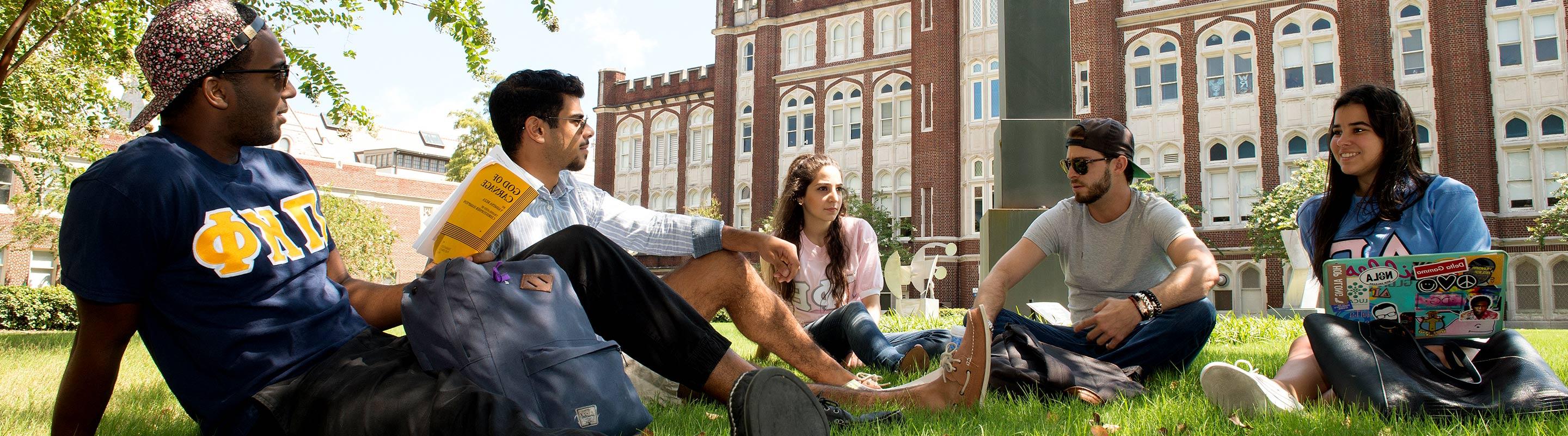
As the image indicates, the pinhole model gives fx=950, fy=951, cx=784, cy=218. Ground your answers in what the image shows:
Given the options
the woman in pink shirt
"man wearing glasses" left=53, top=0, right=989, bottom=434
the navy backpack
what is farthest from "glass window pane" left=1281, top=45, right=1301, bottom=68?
the navy backpack

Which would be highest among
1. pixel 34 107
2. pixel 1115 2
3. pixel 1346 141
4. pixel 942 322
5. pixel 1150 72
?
pixel 1115 2

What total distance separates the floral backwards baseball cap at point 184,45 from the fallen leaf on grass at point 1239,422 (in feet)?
8.96

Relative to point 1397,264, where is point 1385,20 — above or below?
above

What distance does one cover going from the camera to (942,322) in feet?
27.2

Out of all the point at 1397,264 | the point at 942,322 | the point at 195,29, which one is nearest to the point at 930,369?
the point at 1397,264

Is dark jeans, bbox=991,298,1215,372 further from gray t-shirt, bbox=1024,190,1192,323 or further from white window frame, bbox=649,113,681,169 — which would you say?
white window frame, bbox=649,113,681,169

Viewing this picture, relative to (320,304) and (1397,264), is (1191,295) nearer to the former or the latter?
(1397,264)

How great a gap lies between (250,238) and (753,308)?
1.48 m

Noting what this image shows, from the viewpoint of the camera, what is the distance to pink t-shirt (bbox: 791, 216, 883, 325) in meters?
5.07

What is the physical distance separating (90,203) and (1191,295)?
3431 millimetres

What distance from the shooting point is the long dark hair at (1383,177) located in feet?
10.7

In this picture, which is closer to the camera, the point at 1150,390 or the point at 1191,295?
the point at 1150,390

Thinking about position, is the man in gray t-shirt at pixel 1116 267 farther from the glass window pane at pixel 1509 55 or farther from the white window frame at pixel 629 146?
the white window frame at pixel 629 146

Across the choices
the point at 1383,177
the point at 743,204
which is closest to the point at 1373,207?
the point at 1383,177
